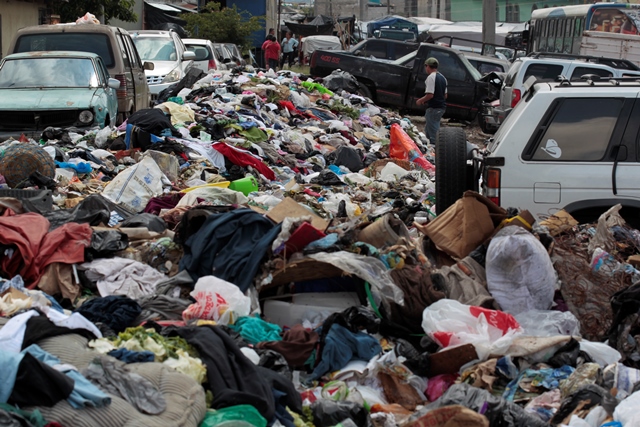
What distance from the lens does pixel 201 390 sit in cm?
400

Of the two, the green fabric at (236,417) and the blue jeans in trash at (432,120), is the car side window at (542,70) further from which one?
the green fabric at (236,417)

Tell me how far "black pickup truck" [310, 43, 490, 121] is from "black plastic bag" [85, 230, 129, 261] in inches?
559

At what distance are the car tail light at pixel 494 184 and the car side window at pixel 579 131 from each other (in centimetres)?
33

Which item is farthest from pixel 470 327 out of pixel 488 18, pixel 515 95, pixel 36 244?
pixel 488 18

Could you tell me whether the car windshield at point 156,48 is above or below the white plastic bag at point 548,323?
above

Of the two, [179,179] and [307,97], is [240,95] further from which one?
[179,179]

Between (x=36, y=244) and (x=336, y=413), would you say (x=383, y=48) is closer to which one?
(x=36, y=244)

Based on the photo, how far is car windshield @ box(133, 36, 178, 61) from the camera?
67.5ft

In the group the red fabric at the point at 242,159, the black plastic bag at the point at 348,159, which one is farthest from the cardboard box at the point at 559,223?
the black plastic bag at the point at 348,159

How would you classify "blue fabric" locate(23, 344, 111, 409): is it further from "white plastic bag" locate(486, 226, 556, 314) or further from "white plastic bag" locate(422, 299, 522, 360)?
"white plastic bag" locate(486, 226, 556, 314)

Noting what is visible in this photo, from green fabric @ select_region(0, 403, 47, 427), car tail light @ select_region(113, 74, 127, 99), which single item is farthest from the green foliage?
green fabric @ select_region(0, 403, 47, 427)

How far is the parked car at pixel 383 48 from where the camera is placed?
24.3 meters

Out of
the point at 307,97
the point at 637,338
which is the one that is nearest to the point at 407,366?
the point at 637,338

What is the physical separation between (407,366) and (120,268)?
240 cm
